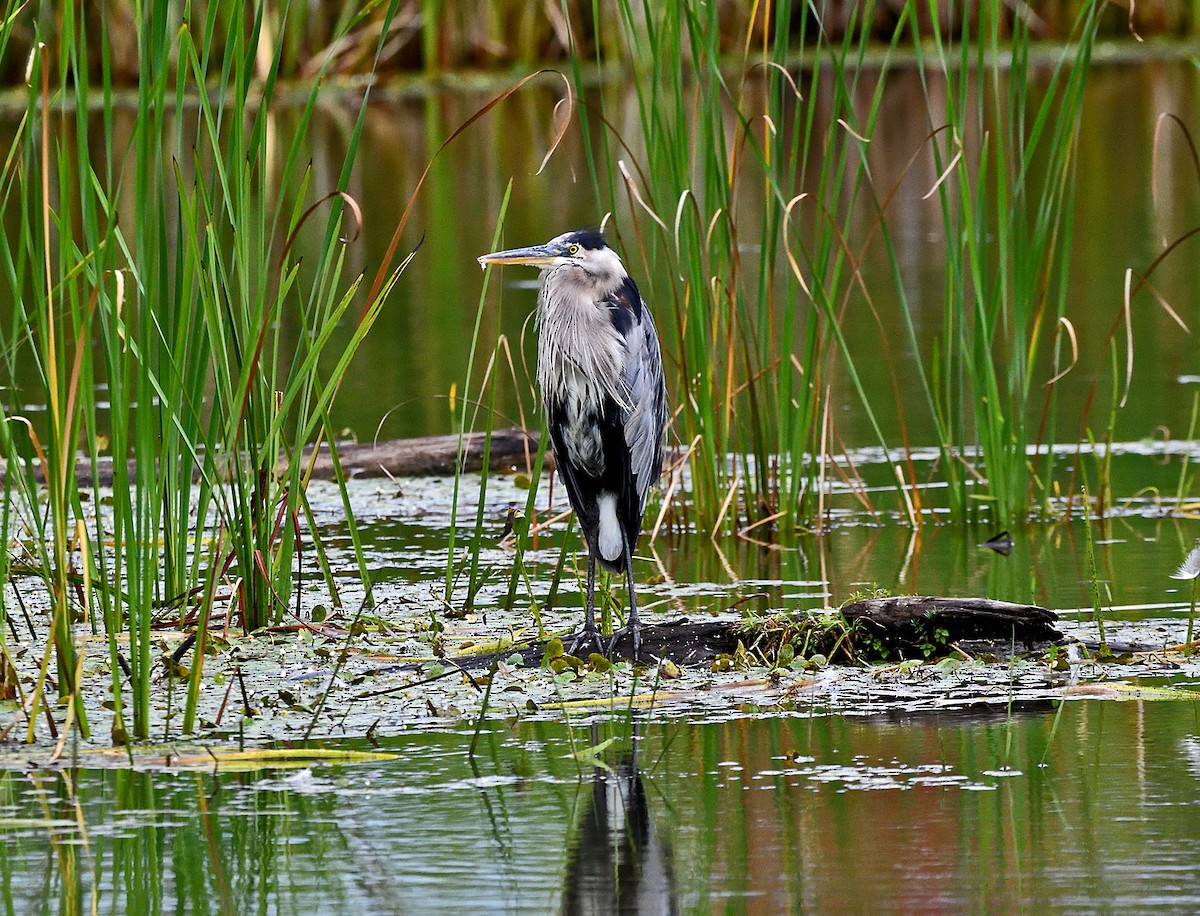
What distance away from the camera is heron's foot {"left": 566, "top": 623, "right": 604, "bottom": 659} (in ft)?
13.9

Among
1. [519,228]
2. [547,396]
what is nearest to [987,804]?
[547,396]

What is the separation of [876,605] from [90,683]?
1628 millimetres

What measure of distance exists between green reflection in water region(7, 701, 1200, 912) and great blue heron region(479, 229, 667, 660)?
39.8 inches

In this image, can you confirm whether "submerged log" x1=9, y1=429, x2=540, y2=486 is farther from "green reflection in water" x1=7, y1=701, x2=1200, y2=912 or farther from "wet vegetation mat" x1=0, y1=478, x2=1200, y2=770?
"green reflection in water" x1=7, y1=701, x2=1200, y2=912

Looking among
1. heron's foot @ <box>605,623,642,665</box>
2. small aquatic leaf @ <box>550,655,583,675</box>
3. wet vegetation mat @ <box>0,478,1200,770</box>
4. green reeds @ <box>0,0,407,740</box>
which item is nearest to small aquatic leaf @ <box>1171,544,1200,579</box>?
wet vegetation mat @ <box>0,478,1200,770</box>

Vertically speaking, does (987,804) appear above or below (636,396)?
below

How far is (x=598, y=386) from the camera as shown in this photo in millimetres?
4609

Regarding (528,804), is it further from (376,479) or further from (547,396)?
(376,479)

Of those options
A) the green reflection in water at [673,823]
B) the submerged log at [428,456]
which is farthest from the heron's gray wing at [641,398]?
the submerged log at [428,456]

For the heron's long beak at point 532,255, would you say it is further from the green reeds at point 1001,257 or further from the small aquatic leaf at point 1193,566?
the small aquatic leaf at point 1193,566

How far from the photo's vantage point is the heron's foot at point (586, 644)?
425 centimetres

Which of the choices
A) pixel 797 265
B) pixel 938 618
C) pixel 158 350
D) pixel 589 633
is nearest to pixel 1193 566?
pixel 938 618

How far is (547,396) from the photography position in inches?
184

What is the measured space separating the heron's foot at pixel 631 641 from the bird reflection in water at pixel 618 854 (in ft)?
2.47
